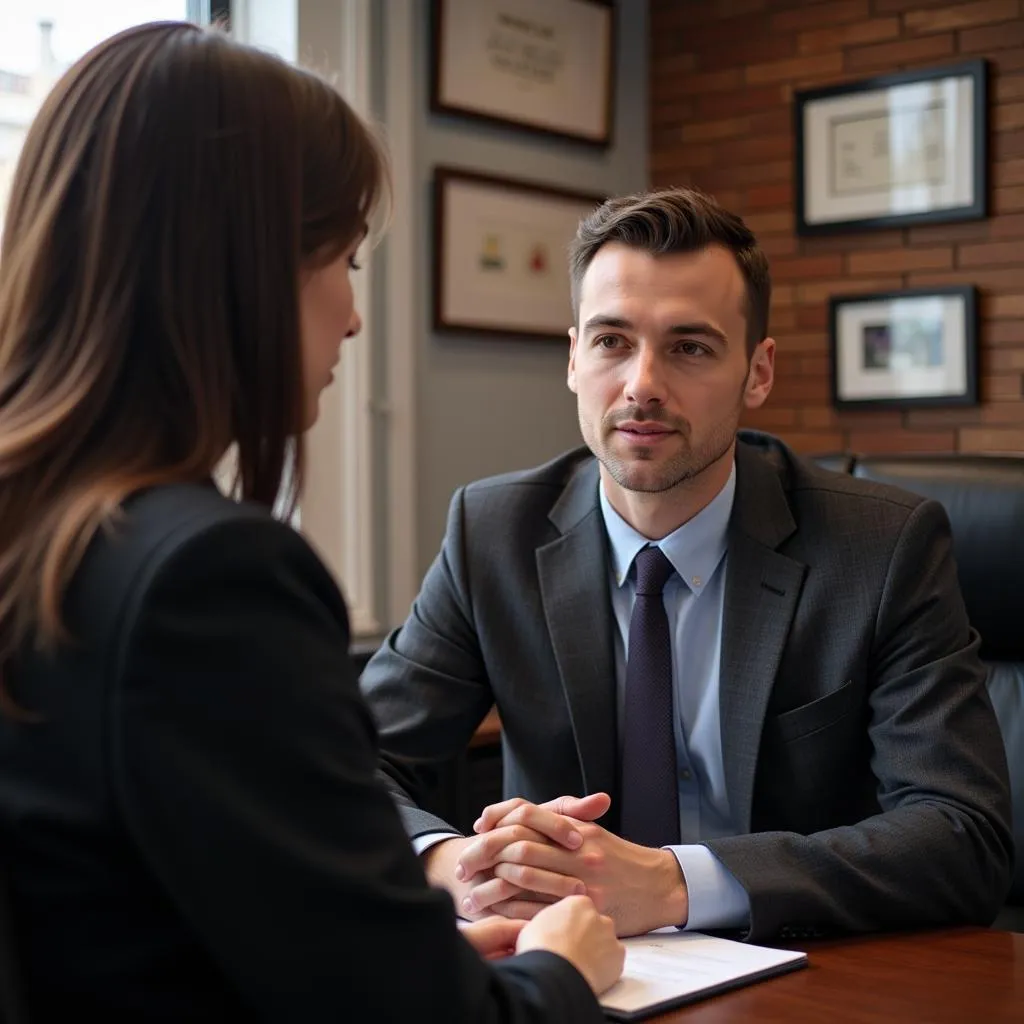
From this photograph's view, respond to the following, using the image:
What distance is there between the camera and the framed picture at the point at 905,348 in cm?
345

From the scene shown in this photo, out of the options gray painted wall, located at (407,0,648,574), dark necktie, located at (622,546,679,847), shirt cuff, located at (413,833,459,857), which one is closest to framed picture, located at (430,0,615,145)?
gray painted wall, located at (407,0,648,574)

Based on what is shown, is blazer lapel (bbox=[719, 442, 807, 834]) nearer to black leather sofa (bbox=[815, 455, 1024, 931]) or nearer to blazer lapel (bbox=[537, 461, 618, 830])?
blazer lapel (bbox=[537, 461, 618, 830])

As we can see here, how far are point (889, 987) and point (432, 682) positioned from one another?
82cm

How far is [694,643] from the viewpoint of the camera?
5.81ft

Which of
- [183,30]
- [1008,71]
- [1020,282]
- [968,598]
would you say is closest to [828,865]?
[968,598]

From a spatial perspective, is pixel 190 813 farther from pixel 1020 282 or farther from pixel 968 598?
pixel 1020 282

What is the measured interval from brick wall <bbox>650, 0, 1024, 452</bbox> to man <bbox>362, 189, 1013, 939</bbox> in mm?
1679

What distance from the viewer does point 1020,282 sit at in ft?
11.1

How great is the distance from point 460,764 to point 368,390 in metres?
1.01

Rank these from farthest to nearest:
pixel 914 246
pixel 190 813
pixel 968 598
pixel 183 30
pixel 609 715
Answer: pixel 914 246
pixel 968 598
pixel 609 715
pixel 183 30
pixel 190 813

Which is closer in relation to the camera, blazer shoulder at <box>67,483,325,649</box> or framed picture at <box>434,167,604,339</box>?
blazer shoulder at <box>67,483,325,649</box>

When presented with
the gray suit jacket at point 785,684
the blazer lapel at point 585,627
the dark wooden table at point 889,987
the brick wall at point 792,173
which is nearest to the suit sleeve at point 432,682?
the gray suit jacket at point 785,684

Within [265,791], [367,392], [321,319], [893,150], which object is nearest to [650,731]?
[321,319]

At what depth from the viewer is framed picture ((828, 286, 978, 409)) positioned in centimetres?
345
